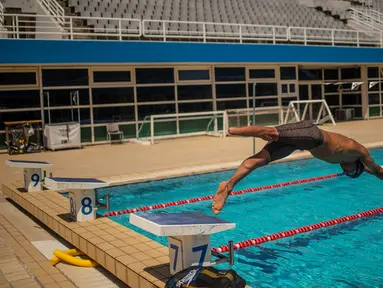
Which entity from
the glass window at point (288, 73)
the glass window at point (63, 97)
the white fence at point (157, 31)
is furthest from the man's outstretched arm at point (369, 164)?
the glass window at point (288, 73)

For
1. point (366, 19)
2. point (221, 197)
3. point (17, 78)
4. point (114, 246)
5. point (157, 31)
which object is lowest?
point (114, 246)

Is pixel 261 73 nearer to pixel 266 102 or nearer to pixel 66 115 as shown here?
pixel 266 102

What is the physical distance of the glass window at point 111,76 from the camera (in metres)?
→ 15.1

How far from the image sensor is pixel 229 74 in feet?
57.9

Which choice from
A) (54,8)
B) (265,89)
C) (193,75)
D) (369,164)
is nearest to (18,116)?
(54,8)

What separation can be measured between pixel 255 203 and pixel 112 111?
858cm

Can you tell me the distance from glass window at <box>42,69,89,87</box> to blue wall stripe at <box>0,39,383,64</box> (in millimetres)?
1023

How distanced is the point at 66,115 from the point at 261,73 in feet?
24.8

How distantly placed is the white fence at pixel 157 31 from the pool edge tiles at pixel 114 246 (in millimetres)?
7887

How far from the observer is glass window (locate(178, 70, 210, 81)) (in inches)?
658

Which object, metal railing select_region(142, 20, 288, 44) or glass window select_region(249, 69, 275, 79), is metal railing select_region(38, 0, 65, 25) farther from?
glass window select_region(249, 69, 275, 79)

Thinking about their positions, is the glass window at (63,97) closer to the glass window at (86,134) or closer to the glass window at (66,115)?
the glass window at (66,115)

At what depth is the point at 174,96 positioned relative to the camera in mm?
16562

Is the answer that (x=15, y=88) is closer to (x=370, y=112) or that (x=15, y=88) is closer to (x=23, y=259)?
(x=23, y=259)
